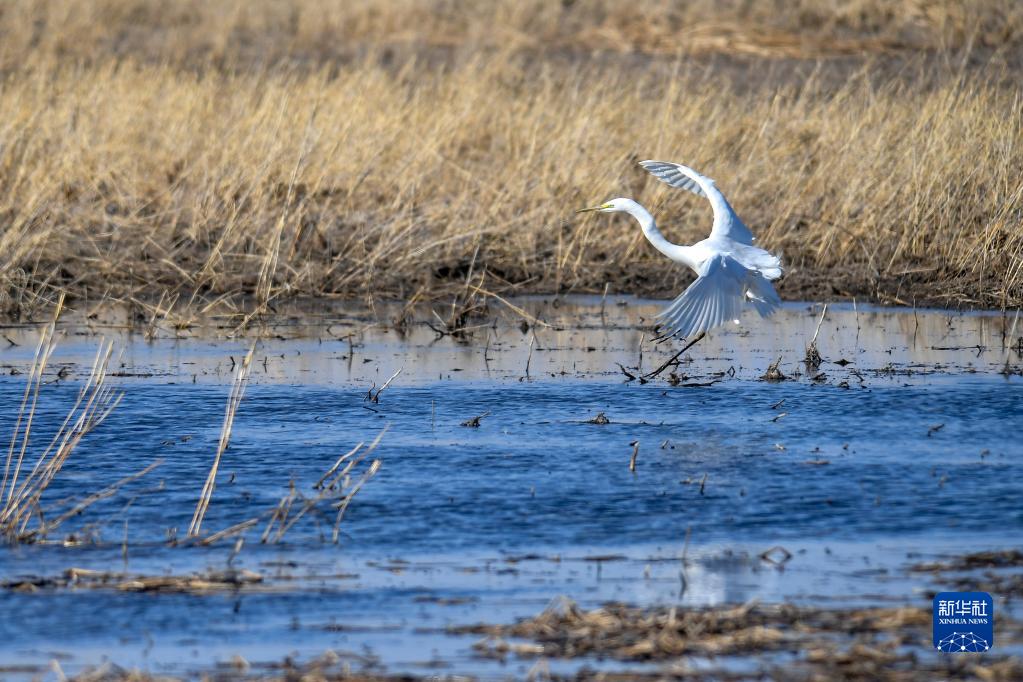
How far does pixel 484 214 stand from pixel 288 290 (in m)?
1.50

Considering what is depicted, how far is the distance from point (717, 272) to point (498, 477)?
6.71 feet

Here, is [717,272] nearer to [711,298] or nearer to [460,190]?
[711,298]

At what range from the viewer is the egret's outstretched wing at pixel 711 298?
7.11m

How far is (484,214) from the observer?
34.6ft

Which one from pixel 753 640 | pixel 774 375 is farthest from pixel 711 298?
pixel 753 640

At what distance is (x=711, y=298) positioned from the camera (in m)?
7.18

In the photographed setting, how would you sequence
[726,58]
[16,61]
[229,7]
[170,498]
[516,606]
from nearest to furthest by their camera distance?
A: 1. [516,606]
2. [170,498]
3. [16,61]
4. [726,58]
5. [229,7]

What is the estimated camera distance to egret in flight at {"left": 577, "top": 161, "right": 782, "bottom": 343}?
7.13 meters

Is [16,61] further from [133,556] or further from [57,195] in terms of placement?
[133,556]

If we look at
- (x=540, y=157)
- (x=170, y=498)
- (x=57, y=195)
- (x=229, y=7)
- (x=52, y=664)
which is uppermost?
(x=229, y=7)

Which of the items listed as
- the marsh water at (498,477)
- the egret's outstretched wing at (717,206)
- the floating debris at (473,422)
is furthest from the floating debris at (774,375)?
the floating debris at (473,422)

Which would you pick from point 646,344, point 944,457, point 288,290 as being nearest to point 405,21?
point 288,290

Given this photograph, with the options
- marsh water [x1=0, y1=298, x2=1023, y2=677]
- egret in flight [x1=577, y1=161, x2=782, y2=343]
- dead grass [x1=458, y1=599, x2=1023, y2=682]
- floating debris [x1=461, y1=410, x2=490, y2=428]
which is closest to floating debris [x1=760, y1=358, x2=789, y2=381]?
marsh water [x1=0, y1=298, x2=1023, y2=677]

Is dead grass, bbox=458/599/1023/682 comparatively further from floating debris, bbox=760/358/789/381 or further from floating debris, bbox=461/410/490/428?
floating debris, bbox=760/358/789/381
